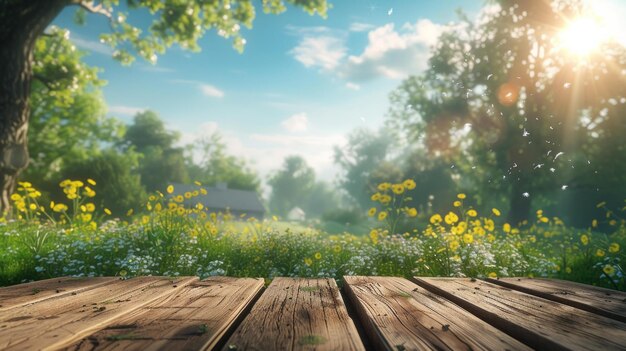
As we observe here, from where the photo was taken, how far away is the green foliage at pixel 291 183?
107 meters

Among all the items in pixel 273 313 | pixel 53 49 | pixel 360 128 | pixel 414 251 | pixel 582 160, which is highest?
pixel 360 128

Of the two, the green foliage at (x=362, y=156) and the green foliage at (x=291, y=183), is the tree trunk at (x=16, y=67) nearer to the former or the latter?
the green foliage at (x=362, y=156)

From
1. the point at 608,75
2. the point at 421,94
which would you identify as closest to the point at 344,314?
the point at 608,75

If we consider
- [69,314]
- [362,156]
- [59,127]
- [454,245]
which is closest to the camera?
[69,314]

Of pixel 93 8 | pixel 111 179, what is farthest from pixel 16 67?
pixel 111 179

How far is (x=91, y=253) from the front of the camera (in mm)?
5445

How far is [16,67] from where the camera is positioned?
25.4 ft

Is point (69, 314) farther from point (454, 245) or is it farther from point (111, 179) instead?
point (111, 179)

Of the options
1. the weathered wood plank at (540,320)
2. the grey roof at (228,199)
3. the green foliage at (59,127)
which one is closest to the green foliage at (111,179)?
the green foliage at (59,127)

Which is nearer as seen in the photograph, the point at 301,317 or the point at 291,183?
the point at 301,317

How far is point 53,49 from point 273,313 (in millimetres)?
32620

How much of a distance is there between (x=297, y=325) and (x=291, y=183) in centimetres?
10668

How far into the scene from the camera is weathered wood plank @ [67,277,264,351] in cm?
97

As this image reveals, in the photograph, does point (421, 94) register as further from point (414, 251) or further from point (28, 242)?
point (28, 242)
